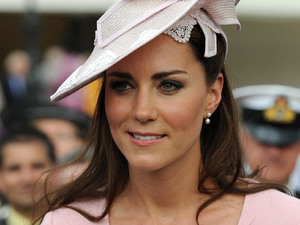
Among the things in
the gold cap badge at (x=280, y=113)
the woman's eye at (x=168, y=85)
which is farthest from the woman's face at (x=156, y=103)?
the gold cap badge at (x=280, y=113)

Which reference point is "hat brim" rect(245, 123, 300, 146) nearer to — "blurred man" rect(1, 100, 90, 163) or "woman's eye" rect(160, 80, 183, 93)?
"blurred man" rect(1, 100, 90, 163)

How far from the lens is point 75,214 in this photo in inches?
136

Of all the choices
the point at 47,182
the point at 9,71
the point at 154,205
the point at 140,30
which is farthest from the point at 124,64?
the point at 9,71

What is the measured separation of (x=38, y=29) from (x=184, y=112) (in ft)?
22.9

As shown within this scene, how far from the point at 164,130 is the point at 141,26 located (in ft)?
1.19

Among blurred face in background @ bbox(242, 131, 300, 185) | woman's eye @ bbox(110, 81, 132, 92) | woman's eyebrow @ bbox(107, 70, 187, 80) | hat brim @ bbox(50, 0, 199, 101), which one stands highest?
hat brim @ bbox(50, 0, 199, 101)

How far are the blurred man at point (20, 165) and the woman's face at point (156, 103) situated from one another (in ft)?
8.67

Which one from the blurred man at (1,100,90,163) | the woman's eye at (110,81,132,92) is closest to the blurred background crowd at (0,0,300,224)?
the blurred man at (1,100,90,163)

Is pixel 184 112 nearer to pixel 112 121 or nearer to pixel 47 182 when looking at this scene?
pixel 112 121

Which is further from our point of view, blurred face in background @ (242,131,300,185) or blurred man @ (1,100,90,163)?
blurred man @ (1,100,90,163)

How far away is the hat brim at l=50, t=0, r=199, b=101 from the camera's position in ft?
9.74

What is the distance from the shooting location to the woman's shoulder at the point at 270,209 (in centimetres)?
323

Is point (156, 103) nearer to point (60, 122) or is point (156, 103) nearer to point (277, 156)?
point (277, 156)

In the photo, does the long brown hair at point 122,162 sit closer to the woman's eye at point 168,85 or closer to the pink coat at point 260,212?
the pink coat at point 260,212
